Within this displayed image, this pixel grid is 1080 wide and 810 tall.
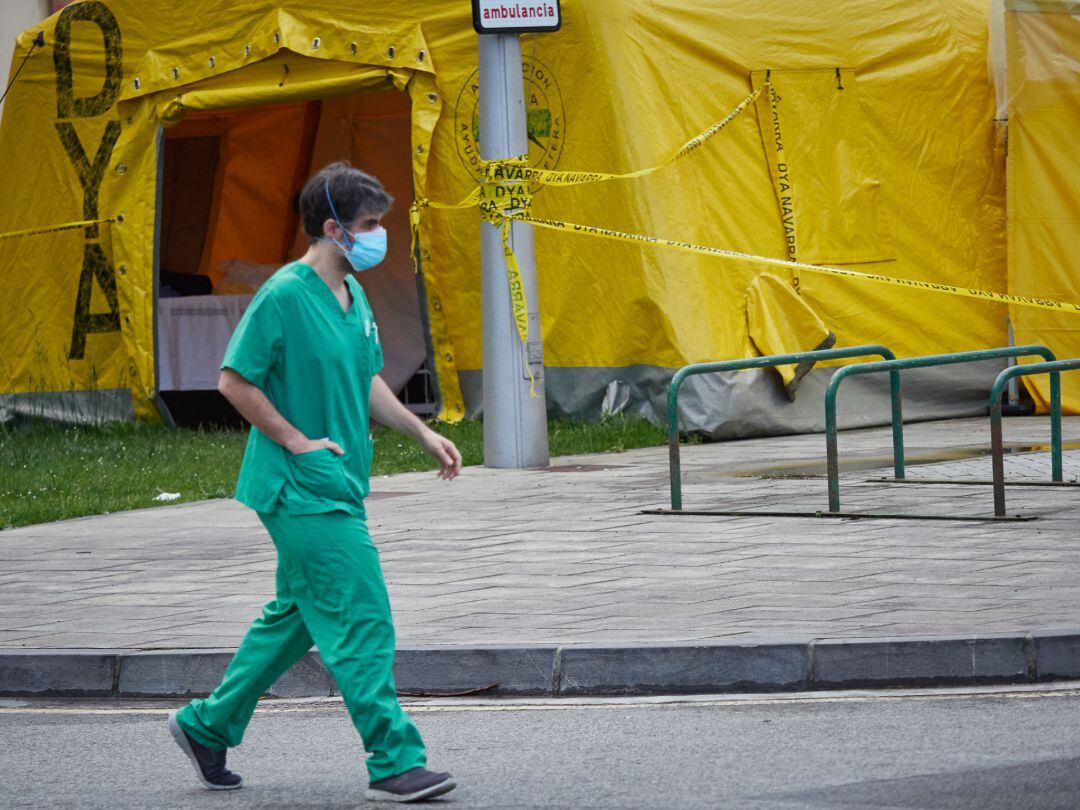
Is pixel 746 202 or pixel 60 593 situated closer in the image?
pixel 60 593

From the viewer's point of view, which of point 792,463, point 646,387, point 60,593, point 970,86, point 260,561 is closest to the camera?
point 60,593

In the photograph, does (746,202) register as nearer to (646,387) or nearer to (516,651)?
(646,387)

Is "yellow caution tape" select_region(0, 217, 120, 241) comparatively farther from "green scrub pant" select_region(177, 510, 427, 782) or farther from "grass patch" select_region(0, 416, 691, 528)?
"green scrub pant" select_region(177, 510, 427, 782)

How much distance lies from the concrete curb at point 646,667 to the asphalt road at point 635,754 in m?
0.12

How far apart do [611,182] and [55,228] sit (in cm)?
524

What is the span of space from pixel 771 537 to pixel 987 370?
7637 millimetres

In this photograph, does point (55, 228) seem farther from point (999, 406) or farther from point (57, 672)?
point (57, 672)

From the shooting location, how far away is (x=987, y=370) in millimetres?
16406

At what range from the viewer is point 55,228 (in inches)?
669

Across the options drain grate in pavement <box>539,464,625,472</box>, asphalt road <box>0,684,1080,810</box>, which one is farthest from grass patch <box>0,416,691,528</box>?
asphalt road <box>0,684,1080,810</box>

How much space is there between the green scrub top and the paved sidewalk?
1691 mm

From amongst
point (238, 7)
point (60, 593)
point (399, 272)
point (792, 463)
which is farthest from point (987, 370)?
point (60, 593)

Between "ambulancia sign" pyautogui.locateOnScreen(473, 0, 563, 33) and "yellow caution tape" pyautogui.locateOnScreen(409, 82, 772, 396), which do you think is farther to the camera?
"yellow caution tape" pyautogui.locateOnScreen(409, 82, 772, 396)

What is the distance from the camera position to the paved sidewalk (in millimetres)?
7094
